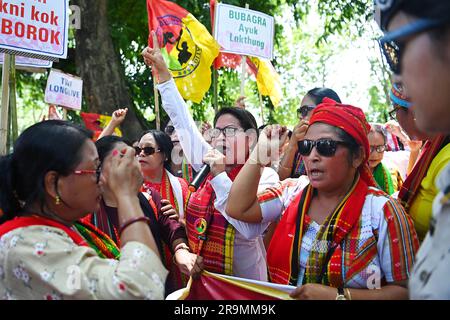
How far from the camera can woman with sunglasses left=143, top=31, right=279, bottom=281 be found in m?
3.04

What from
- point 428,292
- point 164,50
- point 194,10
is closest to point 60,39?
point 164,50

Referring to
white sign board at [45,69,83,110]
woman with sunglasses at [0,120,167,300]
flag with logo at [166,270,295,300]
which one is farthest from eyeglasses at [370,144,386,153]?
white sign board at [45,69,83,110]

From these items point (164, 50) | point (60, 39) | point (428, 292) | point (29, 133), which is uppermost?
point (164, 50)

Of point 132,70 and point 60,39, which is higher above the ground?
point 132,70

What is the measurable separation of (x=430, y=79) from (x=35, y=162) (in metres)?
1.37

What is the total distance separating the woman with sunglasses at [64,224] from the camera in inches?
69.4

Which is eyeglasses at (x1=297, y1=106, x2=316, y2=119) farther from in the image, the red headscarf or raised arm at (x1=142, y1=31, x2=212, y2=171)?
the red headscarf

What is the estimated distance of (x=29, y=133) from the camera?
2043 millimetres

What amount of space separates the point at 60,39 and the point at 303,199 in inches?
108

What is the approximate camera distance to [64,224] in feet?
6.86

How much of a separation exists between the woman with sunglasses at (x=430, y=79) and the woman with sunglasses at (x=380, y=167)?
2762 millimetres

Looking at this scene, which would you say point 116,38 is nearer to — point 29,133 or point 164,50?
point 164,50

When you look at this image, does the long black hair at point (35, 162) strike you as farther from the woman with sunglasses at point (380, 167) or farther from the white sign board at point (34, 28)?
the woman with sunglasses at point (380, 167)

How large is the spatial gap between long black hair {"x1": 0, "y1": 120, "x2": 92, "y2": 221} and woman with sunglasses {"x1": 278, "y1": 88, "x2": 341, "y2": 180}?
1.68m
